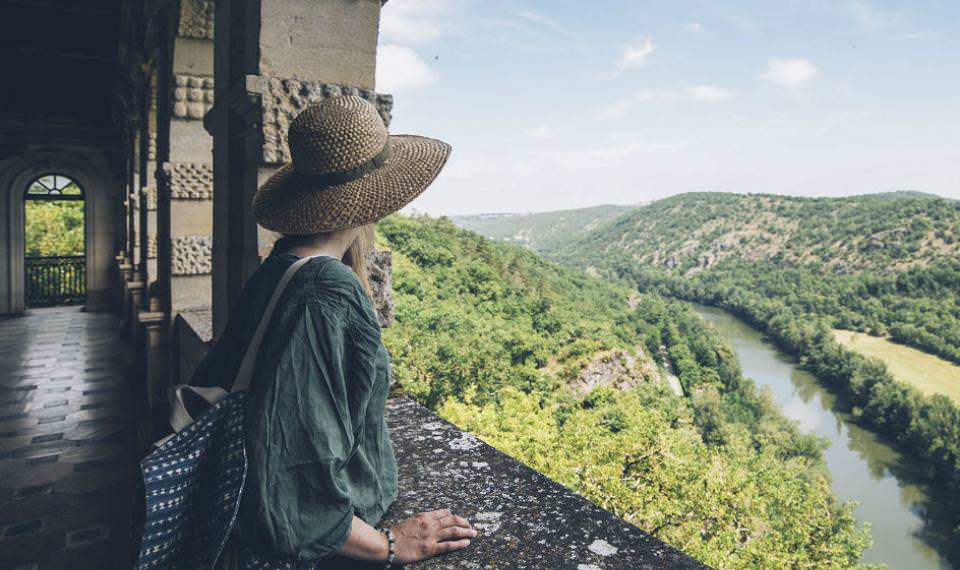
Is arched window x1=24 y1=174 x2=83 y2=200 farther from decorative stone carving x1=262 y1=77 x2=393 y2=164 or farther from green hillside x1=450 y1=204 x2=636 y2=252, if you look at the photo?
green hillside x1=450 y1=204 x2=636 y2=252

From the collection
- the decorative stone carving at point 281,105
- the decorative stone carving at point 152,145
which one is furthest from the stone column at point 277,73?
the decorative stone carving at point 152,145

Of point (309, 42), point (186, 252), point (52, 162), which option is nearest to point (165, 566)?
point (309, 42)

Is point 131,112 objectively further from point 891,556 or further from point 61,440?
point 891,556

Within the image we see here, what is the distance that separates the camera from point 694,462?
15578 millimetres

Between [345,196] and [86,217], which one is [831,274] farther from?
[345,196]

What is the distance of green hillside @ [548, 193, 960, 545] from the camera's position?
4853 cm

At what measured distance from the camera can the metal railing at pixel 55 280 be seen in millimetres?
13344

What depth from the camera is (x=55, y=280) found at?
45.0 ft

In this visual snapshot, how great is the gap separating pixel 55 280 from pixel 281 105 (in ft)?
46.7

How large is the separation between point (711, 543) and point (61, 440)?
12742 millimetres

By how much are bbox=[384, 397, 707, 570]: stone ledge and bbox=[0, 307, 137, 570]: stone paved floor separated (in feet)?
5.51

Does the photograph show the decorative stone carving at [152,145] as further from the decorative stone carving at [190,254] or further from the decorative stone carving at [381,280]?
the decorative stone carving at [381,280]

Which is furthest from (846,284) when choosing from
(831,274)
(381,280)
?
(381,280)

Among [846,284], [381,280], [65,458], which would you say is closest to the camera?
[381,280]
